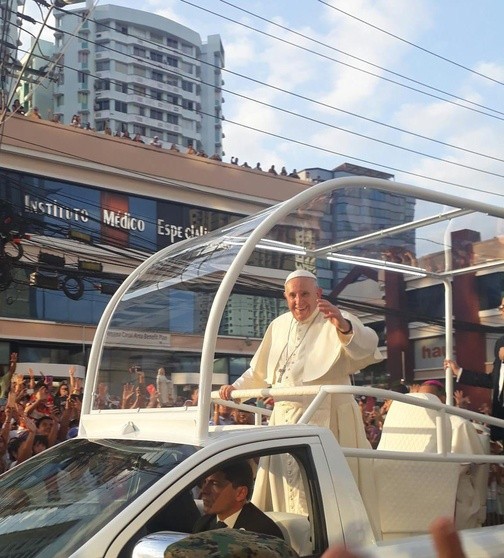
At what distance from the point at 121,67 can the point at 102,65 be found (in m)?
1.76

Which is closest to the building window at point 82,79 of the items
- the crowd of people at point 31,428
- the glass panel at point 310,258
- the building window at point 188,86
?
the building window at point 188,86

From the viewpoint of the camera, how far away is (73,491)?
3742 mm

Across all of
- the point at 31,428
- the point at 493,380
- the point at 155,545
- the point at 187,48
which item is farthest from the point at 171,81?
the point at 155,545

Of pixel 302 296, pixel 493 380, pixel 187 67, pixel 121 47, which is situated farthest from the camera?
pixel 187 67

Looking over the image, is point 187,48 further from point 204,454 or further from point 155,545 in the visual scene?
point 155,545

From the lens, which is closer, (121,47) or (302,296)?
(302,296)

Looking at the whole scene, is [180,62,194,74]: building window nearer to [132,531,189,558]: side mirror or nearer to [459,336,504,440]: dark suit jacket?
[459,336,504,440]: dark suit jacket

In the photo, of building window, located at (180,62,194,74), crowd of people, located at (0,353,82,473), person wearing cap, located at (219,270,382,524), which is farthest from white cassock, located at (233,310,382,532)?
building window, located at (180,62,194,74)

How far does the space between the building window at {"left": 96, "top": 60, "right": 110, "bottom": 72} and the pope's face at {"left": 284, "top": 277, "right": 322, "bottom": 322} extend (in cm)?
7977

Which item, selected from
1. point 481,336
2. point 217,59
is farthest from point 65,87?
point 481,336

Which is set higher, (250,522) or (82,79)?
(82,79)

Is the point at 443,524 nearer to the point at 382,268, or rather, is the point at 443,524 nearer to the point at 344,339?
the point at 344,339

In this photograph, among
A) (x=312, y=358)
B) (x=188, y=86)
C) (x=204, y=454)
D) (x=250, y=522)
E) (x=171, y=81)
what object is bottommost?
(x=250, y=522)

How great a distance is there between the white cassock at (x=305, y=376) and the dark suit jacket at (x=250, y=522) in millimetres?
150
